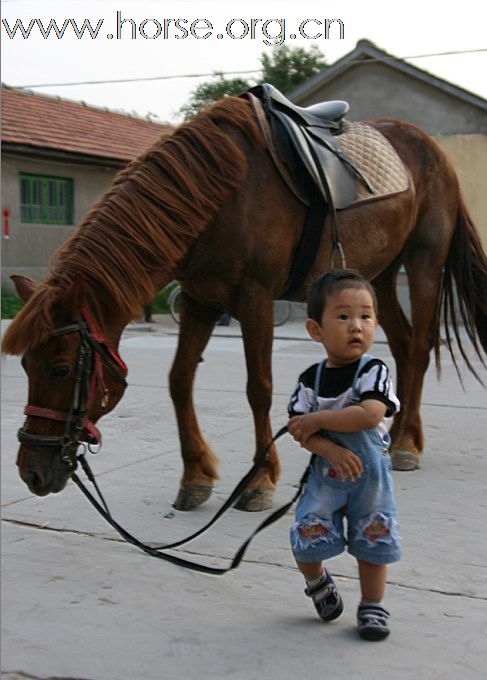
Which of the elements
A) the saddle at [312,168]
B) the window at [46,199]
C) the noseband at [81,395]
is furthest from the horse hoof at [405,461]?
the window at [46,199]

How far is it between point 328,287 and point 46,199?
17.9m

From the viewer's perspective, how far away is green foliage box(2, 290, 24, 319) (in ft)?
53.2

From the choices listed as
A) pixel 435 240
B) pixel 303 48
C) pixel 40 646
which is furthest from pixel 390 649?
pixel 303 48

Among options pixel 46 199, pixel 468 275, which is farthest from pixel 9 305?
pixel 468 275

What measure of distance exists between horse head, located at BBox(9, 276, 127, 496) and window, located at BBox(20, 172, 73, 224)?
16628 mm

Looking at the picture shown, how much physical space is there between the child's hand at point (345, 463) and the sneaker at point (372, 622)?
43cm

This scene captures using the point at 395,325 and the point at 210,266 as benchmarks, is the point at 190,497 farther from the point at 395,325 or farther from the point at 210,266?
the point at 395,325

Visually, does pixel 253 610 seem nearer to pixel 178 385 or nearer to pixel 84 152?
pixel 178 385

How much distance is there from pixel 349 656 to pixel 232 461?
8.58 ft

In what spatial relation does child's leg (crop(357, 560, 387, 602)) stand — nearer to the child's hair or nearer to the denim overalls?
the denim overalls

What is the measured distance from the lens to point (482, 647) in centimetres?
250

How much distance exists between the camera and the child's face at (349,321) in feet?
8.18

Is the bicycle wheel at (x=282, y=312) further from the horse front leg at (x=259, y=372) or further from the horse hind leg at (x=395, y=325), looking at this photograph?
the horse front leg at (x=259, y=372)

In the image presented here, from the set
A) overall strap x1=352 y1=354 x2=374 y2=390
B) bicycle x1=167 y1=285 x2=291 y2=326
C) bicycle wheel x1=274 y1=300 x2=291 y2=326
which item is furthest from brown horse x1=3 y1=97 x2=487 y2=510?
bicycle wheel x1=274 y1=300 x2=291 y2=326
